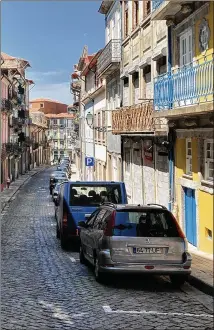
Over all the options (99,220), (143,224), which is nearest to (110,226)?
(143,224)

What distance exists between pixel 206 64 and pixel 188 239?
56.3 inches

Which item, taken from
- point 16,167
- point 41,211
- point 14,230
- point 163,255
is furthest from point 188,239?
point 16,167

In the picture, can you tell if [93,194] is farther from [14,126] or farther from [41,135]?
[14,126]

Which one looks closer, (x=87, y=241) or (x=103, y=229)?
(x=103, y=229)

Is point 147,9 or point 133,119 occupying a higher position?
point 147,9

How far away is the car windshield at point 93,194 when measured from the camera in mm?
10727

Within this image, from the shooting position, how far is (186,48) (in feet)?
15.6

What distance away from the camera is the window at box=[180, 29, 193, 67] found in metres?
4.67

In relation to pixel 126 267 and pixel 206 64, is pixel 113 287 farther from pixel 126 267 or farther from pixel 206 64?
pixel 206 64

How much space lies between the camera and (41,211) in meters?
22.9

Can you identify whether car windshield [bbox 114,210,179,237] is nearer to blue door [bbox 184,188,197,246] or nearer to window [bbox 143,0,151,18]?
blue door [bbox 184,188,197,246]

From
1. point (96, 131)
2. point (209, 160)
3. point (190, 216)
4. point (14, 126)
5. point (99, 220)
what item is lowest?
point (99, 220)

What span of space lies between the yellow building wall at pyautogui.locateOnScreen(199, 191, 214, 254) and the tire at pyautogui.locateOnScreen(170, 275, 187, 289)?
113 inches

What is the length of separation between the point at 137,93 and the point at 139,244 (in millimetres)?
9573
